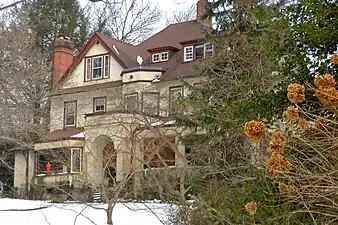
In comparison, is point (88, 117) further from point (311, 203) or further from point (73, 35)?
point (311, 203)

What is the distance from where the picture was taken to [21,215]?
58.2 feet

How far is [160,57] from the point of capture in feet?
96.5

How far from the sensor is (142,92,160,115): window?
77.7 ft

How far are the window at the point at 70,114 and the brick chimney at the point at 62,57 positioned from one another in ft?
4.98

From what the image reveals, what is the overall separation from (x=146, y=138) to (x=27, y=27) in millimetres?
6672

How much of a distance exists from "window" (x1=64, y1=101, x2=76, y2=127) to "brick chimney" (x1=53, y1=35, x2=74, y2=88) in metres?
1.52

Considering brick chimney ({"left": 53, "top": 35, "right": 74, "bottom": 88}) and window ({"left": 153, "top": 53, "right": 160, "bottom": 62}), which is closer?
window ({"left": 153, "top": 53, "right": 160, "bottom": 62})

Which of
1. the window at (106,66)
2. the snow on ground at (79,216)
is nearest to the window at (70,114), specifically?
the window at (106,66)

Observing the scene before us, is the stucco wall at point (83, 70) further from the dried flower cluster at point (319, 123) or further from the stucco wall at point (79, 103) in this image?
the dried flower cluster at point (319, 123)

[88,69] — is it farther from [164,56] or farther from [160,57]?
[164,56]

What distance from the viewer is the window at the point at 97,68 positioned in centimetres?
3006

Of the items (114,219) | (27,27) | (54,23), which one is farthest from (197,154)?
(54,23)

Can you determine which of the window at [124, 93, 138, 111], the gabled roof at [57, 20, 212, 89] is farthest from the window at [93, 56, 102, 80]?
the window at [124, 93, 138, 111]

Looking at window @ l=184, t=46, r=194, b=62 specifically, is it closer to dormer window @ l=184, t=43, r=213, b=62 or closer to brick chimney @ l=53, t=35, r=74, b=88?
dormer window @ l=184, t=43, r=213, b=62
